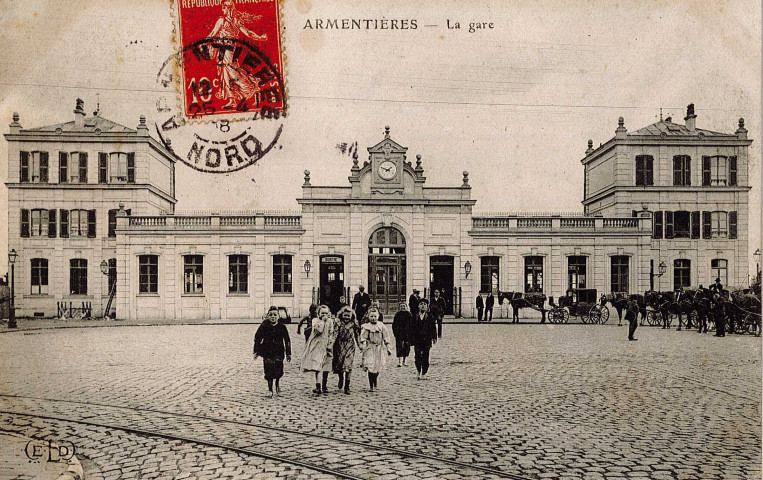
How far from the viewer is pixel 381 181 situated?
94.1 ft

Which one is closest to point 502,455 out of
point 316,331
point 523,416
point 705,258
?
point 523,416

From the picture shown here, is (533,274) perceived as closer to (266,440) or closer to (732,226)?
(732,226)

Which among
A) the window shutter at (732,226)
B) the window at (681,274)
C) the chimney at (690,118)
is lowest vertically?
the window at (681,274)

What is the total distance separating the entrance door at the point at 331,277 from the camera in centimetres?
2877

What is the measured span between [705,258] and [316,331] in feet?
59.7

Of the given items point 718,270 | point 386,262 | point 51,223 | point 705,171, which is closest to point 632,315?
point 718,270

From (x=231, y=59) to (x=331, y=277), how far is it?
18.6m

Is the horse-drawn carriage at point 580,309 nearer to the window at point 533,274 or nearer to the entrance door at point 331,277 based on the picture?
the window at point 533,274

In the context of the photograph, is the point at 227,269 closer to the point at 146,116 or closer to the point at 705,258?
the point at 146,116

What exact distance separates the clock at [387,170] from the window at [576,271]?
8870mm

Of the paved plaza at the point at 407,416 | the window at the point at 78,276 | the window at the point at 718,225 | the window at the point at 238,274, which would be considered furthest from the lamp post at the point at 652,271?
the window at the point at 78,276

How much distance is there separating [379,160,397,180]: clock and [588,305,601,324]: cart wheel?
33.9 feet

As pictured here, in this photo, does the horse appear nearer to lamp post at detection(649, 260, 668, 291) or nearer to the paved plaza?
lamp post at detection(649, 260, 668, 291)

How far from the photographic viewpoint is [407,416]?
8.41 metres
